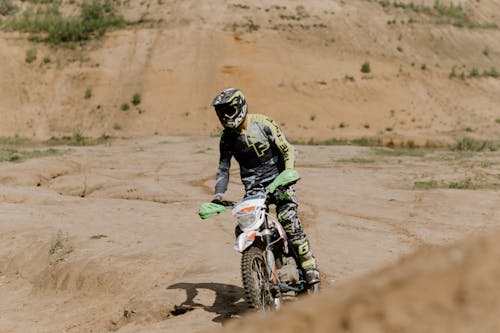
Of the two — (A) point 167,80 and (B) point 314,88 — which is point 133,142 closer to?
(A) point 167,80

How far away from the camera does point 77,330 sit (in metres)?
6.61

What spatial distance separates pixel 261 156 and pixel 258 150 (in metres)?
0.06

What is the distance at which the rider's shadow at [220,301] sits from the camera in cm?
592

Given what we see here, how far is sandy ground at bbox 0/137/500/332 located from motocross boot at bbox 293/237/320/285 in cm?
59

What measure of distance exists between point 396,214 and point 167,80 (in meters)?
22.2

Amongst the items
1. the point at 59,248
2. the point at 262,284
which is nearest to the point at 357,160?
the point at 59,248

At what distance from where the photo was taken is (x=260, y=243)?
17.2 ft

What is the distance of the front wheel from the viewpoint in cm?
491

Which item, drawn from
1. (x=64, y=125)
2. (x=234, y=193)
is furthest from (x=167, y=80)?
(x=234, y=193)

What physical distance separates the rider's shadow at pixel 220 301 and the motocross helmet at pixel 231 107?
1.71 metres

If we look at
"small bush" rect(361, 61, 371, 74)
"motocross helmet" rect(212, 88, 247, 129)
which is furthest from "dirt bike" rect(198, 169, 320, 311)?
"small bush" rect(361, 61, 371, 74)

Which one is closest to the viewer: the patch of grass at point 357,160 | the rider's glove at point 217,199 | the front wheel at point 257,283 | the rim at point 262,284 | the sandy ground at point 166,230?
the front wheel at point 257,283

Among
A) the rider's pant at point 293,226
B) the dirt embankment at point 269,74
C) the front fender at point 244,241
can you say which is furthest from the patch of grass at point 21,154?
the front fender at point 244,241

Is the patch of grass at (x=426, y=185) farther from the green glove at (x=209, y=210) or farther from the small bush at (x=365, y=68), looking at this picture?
the small bush at (x=365, y=68)
